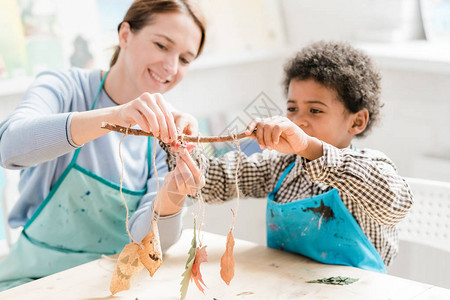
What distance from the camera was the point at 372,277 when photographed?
1.07 m

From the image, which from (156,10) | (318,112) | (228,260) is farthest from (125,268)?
(156,10)

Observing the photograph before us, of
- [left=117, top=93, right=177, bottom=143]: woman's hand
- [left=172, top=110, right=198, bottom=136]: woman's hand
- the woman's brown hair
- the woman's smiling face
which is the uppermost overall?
the woman's brown hair

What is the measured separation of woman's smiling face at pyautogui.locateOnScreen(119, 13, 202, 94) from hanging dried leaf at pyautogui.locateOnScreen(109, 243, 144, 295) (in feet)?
1.62

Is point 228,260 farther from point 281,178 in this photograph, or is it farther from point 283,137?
point 281,178

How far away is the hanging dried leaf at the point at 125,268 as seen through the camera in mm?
950

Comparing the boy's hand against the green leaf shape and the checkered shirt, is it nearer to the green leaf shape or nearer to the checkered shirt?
the checkered shirt

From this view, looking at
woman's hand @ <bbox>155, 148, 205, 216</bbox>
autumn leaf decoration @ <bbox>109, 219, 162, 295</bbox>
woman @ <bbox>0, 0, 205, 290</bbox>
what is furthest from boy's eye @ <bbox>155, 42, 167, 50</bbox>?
autumn leaf decoration @ <bbox>109, 219, 162, 295</bbox>

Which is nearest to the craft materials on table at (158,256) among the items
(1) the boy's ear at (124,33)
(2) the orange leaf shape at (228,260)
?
(2) the orange leaf shape at (228,260)

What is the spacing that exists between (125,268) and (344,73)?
0.62 metres

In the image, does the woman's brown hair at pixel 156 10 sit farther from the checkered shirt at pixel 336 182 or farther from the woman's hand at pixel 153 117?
the woman's hand at pixel 153 117

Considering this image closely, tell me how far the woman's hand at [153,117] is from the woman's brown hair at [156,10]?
44 centimetres

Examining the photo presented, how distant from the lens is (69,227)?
1.32 meters

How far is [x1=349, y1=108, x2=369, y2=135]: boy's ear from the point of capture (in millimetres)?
1283

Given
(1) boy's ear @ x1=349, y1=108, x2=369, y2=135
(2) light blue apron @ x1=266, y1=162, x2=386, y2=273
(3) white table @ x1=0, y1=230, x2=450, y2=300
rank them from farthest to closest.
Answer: (1) boy's ear @ x1=349, y1=108, x2=369, y2=135
(2) light blue apron @ x1=266, y1=162, x2=386, y2=273
(3) white table @ x1=0, y1=230, x2=450, y2=300
